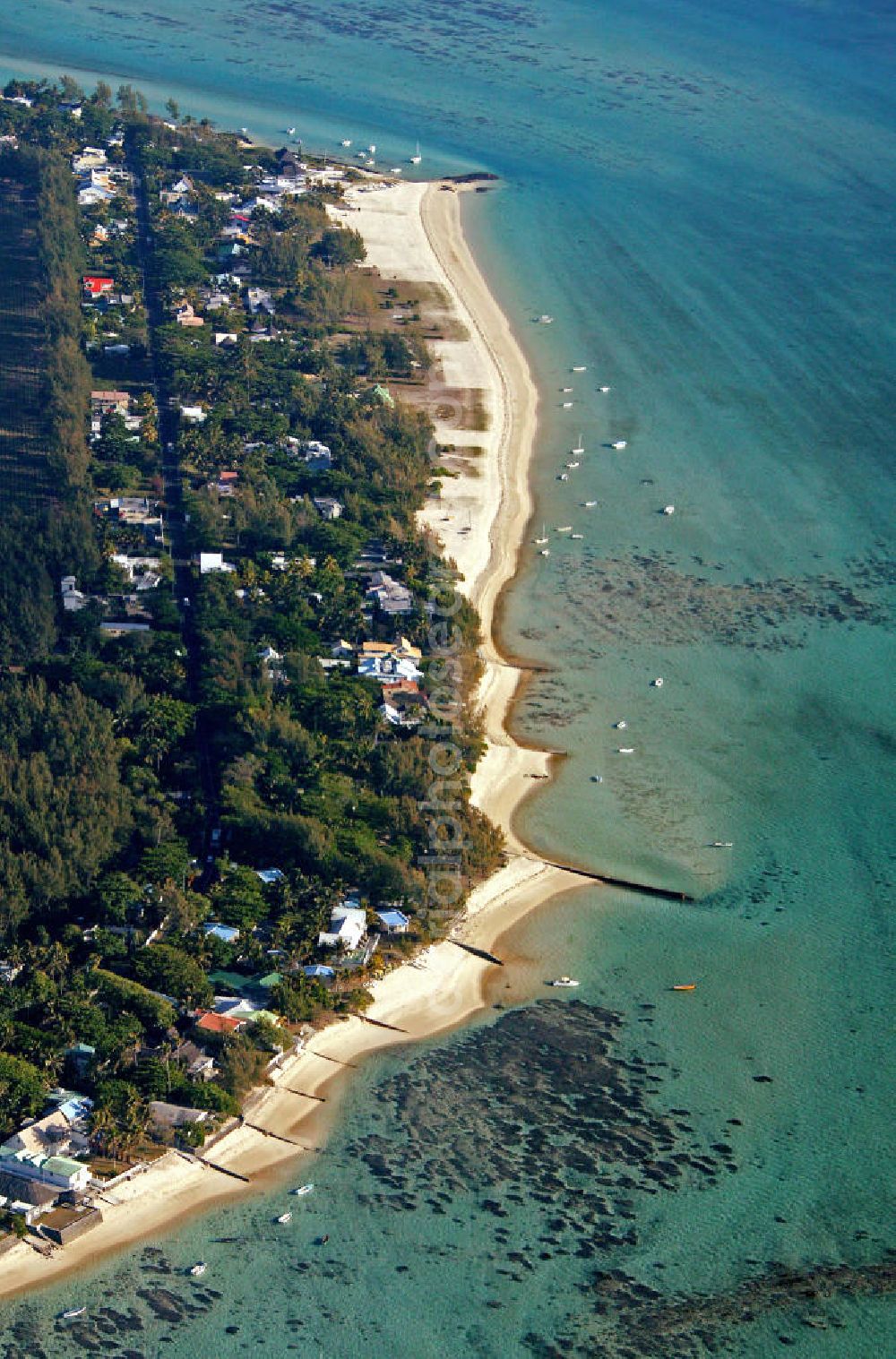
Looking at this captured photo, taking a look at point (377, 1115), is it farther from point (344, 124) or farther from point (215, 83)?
point (215, 83)

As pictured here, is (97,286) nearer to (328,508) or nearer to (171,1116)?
(328,508)

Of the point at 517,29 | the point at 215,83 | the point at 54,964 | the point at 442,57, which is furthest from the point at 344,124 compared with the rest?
the point at 54,964

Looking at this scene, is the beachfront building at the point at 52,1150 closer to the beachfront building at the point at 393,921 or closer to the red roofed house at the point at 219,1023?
the red roofed house at the point at 219,1023

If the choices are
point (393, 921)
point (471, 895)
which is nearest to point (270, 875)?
point (393, 921)

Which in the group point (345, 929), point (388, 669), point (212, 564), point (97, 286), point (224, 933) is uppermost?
point (97, 286)

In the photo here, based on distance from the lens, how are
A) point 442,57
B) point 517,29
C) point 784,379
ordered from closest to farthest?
point 784,379 < point 442,57 < point 517,29

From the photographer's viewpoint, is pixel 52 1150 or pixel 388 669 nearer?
pixel 52 1150
